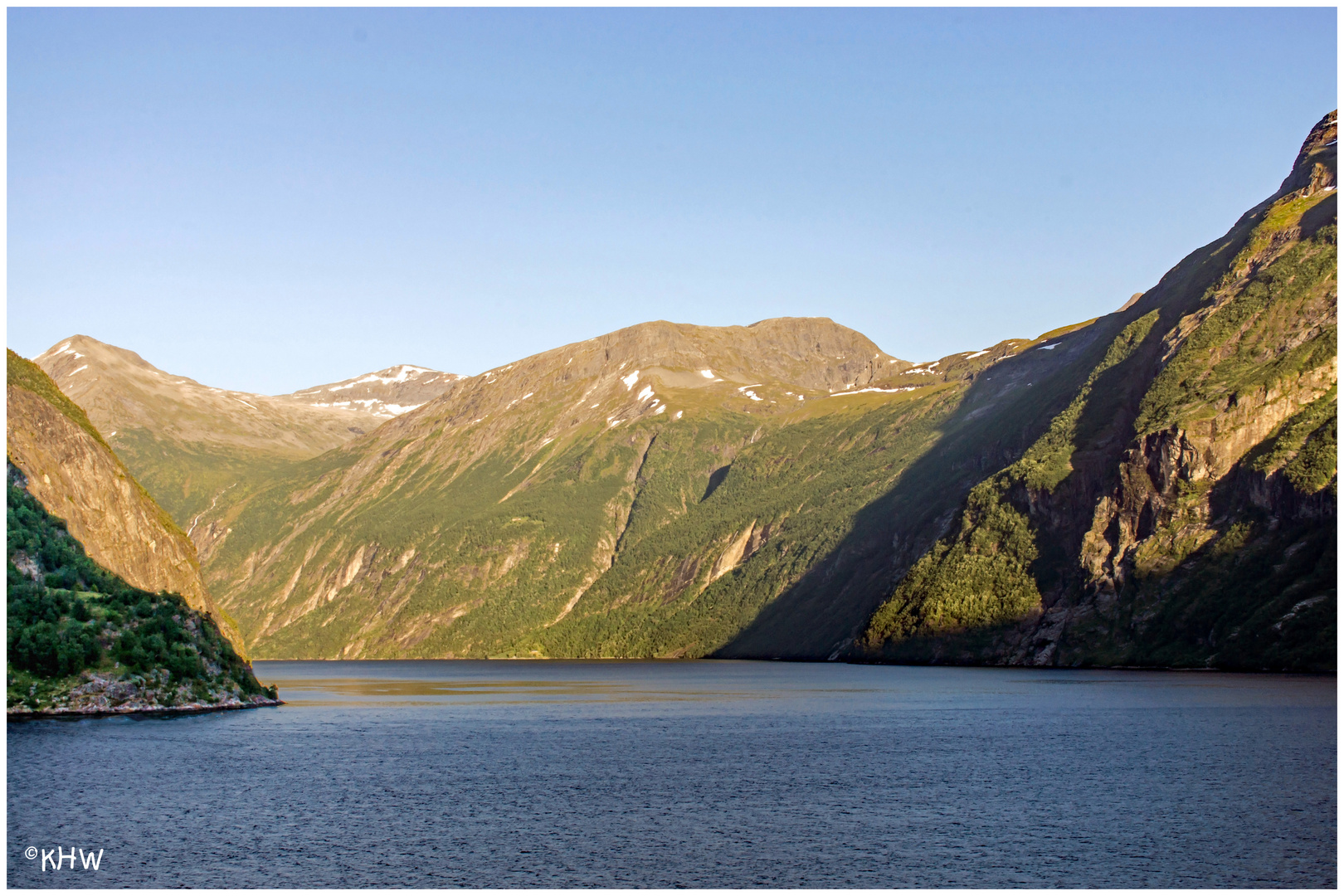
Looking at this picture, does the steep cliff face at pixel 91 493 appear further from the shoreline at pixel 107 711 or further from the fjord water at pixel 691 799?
the fjord water at pixel 691 799

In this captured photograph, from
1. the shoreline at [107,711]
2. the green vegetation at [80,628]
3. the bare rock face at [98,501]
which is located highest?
the bare rock face at [98,501]

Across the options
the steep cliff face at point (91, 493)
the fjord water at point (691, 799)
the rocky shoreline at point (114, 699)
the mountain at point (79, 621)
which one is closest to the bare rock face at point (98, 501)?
the steep cliff face at point (91, 493)

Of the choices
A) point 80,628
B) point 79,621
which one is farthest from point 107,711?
point 79,621

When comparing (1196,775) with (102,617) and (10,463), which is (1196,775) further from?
(10,463)

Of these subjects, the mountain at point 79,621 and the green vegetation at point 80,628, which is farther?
the mountain at point 79,621

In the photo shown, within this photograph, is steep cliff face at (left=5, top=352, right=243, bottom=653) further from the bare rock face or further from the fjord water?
the fjord water

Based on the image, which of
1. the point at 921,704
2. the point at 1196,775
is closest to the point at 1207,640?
the point at 921,704
